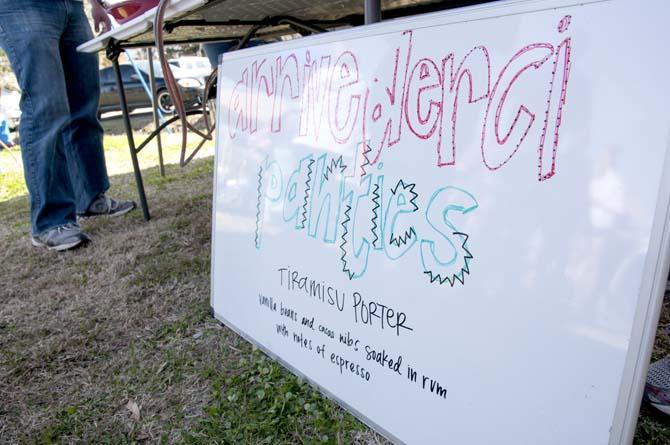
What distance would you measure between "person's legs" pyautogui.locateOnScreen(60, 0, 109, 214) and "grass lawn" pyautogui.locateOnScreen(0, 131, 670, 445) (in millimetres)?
497

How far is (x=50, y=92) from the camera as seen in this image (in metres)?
2.25

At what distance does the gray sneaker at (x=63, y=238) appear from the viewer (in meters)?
2.35

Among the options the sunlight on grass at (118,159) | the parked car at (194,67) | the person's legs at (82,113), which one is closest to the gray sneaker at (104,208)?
the person's legs at (82,113)

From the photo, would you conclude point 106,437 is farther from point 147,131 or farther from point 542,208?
point 147,131

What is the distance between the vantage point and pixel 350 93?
3.49 feet

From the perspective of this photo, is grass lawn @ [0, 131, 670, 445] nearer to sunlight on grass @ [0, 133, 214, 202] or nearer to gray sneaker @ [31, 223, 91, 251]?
gray sneaker @ [31, 223, 91, 251]

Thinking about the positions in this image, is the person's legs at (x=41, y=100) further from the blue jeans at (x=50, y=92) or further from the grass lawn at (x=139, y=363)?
the grass lawn at (x=139, y=363)

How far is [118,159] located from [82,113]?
277 centimetres

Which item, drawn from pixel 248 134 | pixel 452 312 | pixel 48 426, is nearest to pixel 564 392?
pixel 452 312

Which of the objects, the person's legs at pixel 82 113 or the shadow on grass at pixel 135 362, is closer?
the shadow on grass at pixel 135 362

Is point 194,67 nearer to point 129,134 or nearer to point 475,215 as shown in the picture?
point 129,134

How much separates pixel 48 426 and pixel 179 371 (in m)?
0.34

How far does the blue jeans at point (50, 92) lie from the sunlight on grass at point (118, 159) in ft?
5.94

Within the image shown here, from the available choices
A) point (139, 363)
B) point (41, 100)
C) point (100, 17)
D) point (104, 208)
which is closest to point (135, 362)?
point (139, 363)
